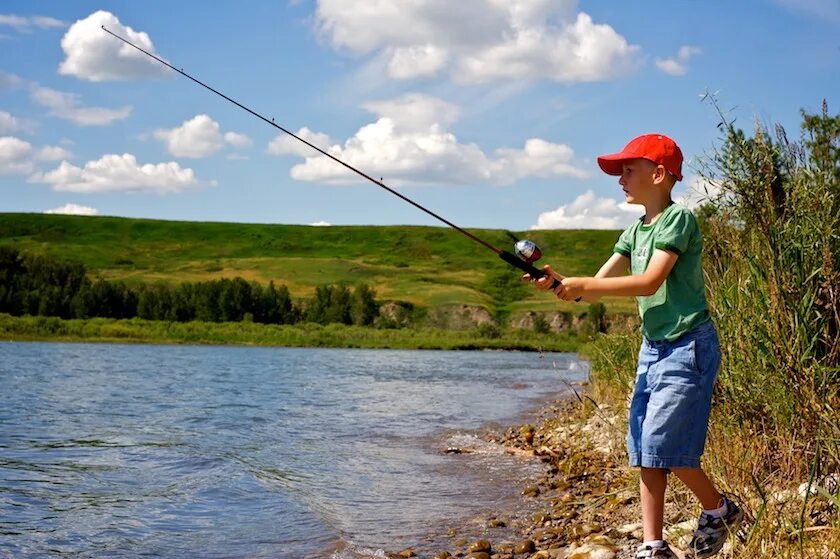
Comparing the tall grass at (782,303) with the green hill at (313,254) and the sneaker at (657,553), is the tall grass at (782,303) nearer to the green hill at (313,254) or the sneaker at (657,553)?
the sneaker at (657,553)

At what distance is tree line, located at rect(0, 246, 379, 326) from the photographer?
71.4m

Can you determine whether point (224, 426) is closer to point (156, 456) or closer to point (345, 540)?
point (156, 456)

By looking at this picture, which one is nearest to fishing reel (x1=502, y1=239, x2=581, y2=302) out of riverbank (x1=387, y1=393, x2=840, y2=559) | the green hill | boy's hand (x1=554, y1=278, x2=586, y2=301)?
boy's hand (x1=554, y1=278, x2=586, y2=301)

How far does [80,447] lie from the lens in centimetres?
1346

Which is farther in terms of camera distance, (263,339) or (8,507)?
(263,339)

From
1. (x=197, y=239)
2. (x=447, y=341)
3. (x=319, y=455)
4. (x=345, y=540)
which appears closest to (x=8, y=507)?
(x=345, y=540)

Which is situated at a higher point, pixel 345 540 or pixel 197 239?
pixel 197 239

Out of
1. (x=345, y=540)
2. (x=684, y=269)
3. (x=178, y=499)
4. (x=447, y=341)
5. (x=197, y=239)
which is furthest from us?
(x=197, y=239)

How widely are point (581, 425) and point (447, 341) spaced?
61027 millimetres

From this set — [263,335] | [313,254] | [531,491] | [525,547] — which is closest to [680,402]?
[525,547]

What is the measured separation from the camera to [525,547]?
6.61 m

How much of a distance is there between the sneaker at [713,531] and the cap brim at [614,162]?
1.82 m

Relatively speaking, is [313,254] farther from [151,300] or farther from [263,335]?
[263,335]

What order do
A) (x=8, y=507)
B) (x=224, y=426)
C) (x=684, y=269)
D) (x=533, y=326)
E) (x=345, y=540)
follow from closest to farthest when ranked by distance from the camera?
(x=684, y=269), (x=345, y=540), (x=8, y=507), (x=224, y=426), (x=533, y=326)
